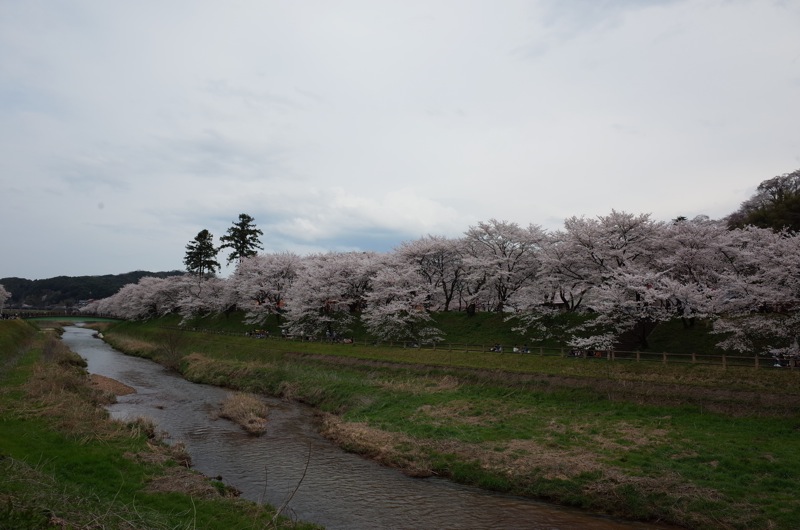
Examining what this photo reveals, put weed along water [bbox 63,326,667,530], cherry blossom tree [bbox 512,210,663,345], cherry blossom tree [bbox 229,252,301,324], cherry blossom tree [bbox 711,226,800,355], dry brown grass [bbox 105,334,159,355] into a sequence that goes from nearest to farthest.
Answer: weed along water [bbox 63,326,667,530] < cherry blossom tree [bbox 711,226,800,355] < cherry blossom tree [bbox 512,210,663,345] < dry brown grass [bbox 105,334,159,355] < cherry blossom tree [bbox 229,252,301,324]

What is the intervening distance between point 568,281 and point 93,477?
132ft

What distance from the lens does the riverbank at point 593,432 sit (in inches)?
593

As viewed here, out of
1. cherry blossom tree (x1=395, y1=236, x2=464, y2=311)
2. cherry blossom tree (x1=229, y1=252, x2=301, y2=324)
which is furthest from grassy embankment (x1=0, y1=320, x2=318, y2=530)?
cherry blossom tree (x1=229, y1=252, x2=301, y2=324)

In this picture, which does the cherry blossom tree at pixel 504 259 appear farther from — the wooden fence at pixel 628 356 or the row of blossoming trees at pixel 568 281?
the wooden fence at pixel 628 356

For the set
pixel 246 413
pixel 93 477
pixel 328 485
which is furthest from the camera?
pixel 246 413

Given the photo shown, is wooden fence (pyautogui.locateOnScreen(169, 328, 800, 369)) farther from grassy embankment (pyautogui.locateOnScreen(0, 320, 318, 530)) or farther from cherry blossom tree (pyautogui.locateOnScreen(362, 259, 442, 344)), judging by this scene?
grassy embankment (pyautogui.locateOnScreen(0, 320, 318, 530))

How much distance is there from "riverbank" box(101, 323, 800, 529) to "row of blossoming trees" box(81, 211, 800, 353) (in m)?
5.85

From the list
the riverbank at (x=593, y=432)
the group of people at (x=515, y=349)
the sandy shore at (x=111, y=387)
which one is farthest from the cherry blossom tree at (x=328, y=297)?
the sandy shore at (x=111, y=387)

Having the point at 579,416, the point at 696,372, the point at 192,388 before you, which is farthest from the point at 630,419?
the point at 192,388

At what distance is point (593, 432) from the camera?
68.8 ft

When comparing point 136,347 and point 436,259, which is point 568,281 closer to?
point 436,259

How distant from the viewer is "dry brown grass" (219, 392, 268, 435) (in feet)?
79.0

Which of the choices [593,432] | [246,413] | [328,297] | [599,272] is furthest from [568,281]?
[246,413]

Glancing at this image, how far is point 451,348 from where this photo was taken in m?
44.7
